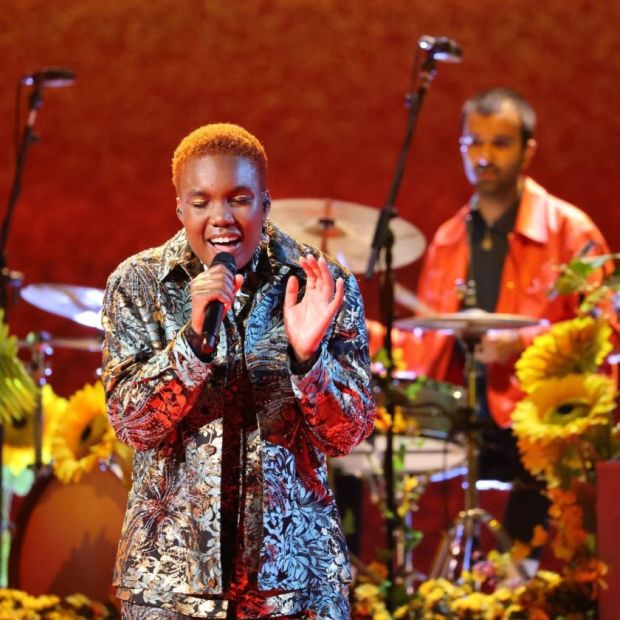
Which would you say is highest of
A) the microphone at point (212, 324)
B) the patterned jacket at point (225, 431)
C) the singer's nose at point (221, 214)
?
the singer's nose at point (221, 214)

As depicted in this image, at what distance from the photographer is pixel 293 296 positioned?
6.10 ft

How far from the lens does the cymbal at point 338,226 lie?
4699mm

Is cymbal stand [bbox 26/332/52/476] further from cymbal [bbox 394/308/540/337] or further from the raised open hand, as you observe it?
the raised open hand

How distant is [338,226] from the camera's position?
4.78 meters

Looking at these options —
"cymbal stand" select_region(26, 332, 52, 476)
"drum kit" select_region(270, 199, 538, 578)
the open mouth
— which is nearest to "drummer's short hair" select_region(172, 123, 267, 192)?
the open mouth

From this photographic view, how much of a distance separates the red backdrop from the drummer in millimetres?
808

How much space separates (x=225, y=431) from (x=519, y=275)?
11.8 feet

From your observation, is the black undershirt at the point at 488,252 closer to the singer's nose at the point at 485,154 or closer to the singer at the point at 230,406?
the singer's nose at the point at 485,154

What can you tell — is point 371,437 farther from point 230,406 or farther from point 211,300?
point 211,300

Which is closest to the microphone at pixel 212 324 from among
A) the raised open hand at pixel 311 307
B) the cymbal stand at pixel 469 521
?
the raised open hand at pixel 311 307

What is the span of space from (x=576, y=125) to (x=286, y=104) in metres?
1.53

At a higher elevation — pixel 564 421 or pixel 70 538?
pixel 564 421

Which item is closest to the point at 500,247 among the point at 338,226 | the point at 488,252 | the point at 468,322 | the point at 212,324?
the point at 488,252

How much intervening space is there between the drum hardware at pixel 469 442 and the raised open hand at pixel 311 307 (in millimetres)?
2446
